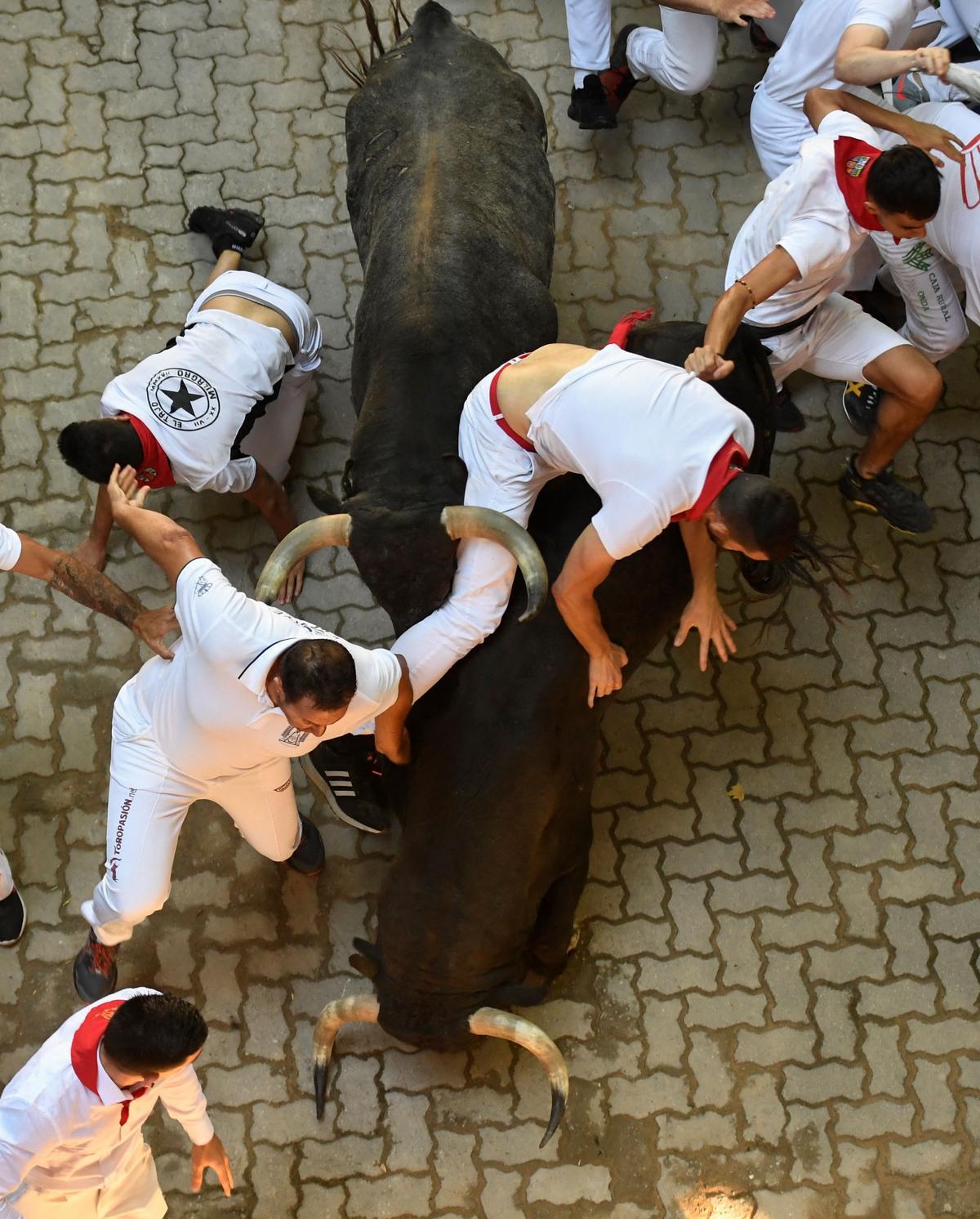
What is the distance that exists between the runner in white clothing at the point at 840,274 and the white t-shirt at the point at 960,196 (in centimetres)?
11

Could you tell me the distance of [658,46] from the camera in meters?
6.61

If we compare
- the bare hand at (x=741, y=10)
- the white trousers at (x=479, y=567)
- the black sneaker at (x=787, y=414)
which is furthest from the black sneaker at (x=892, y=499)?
the bare hand at (x=741, y=10)

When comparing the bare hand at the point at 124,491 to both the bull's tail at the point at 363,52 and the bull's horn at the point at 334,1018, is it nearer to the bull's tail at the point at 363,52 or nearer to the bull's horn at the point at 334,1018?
the bull's horn at the point at 334,1018

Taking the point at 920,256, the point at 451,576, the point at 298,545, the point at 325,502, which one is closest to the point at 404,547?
the point at 451,576

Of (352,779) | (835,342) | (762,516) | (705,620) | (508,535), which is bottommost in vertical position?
(352,779)

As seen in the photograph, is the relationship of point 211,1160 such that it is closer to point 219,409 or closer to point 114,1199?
point 114,1199

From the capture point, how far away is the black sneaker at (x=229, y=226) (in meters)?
6.61

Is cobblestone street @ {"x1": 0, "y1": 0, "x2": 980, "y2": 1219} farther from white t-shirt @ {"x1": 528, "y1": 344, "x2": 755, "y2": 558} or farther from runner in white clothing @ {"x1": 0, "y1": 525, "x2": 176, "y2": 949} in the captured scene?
white t-shirt @ {"x1": 528, "y1": 344, "x2": 755, "y2": 558}

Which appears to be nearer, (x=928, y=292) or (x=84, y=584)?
(x=84, y=584)

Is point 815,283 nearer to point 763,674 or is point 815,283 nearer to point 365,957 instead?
point 763,674

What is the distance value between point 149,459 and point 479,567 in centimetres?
175

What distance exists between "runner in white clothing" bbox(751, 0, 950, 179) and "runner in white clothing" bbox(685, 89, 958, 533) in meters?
Answer: 0.21

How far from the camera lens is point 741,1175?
534 cm

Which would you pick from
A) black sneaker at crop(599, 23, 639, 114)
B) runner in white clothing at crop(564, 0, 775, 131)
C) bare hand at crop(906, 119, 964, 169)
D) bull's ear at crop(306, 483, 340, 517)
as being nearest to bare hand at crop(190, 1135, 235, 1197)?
bull's ear at crop(306, 483, 340, 517)
